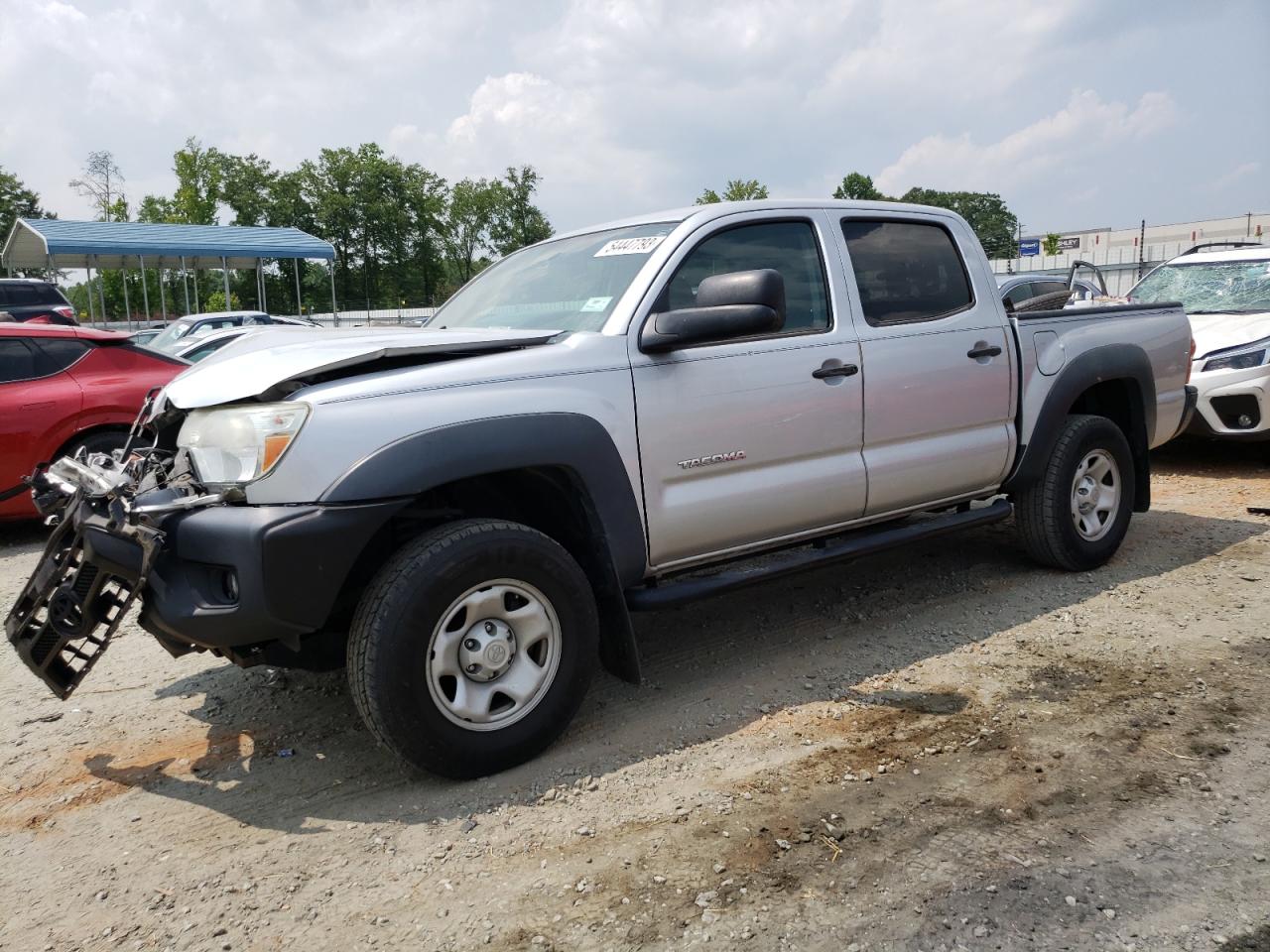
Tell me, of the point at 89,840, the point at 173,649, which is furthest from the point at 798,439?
the point at 89,840

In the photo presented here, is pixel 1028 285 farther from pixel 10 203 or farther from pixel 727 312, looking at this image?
pixel 10 203

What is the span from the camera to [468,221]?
74375 millimetres

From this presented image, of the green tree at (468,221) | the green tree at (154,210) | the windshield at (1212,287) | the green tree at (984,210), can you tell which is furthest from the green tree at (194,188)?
the green tree at (984,210)

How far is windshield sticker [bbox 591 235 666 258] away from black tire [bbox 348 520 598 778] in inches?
50.8

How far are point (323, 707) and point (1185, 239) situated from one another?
6906 cm

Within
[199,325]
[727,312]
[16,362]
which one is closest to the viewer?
[727,312]

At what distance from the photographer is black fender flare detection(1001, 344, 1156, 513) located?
4770 mm

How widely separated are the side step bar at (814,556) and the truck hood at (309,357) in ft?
3.35

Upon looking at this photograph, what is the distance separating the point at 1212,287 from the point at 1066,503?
214 inches

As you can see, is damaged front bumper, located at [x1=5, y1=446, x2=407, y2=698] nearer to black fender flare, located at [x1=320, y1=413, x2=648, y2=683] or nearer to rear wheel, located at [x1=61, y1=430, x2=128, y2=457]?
black fender flare, located at [x1=320, y1=413, x2=648, y2=683]

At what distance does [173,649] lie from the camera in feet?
10.1

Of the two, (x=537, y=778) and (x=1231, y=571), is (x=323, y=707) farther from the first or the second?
(x=1231, y=571)

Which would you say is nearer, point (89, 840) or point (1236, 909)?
point (1236, 909)

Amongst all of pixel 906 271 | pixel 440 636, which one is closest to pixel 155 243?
pixel 906 271
